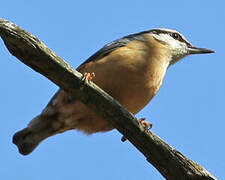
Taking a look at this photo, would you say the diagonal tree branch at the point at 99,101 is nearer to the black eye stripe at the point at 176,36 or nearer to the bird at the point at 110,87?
the bird at the point at 110,87

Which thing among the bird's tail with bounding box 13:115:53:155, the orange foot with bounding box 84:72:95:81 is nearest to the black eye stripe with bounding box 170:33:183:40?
the orange foot with bounding box 84:72:95:81

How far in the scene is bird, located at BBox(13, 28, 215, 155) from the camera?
6930 millimetres

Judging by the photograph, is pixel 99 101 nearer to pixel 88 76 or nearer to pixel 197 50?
pixel 88 76

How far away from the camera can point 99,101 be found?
18.7 feet

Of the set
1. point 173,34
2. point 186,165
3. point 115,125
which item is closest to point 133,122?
point 115,125

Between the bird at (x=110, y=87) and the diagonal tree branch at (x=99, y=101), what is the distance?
1.19 m

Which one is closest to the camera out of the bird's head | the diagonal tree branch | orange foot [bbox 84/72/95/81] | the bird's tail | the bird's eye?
the diagonal tree branch

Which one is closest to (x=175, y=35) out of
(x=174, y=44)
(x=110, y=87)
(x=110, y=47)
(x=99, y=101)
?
(x=174, y=44)

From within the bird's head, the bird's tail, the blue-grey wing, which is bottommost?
the bird's tail

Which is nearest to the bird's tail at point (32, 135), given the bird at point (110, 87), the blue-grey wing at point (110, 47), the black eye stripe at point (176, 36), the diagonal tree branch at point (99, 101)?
the bird at point (110, 87)

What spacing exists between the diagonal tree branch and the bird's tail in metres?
1.81

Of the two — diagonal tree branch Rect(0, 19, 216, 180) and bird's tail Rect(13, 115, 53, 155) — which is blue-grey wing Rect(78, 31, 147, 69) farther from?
diagonal tree branch Rect(0, 19, 216, 180)

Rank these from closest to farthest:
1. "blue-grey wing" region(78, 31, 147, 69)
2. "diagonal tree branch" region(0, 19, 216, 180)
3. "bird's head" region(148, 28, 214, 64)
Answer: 1. "diagonal tree branch" region(0, 19, 216, 180)
2. "blue-grey wing" region(78, 31, 147, 69)
3. "bird's head" region(148, 28, 214, 64)

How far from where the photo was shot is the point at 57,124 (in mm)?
7340
